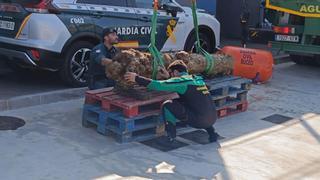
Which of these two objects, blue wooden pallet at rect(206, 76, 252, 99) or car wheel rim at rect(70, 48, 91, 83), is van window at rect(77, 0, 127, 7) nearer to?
car wheel rim at rect(70, 48, 91, 83)

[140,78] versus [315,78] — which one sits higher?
[140,78]

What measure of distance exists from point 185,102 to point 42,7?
9.46ft

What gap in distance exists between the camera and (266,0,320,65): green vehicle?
10.7 meters

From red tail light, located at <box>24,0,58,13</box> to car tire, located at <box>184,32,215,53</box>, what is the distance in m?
2.96

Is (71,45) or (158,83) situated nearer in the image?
(158,83)

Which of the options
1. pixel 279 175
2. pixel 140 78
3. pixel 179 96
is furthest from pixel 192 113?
pixel 279 175

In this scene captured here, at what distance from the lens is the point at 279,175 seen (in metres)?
5.09

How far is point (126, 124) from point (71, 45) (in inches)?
102

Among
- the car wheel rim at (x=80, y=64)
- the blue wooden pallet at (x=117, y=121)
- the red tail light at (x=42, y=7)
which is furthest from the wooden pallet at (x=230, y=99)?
the red tail light at (x=42, y=7)

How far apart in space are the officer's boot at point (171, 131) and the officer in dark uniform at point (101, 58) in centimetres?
120

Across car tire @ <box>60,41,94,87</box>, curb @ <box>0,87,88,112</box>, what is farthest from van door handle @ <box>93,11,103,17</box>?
curb @ <box>0,87,88,112</box>

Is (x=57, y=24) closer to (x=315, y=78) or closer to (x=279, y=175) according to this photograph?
(x=279, y=175)

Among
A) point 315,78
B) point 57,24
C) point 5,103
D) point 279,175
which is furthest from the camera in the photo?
point 315,78

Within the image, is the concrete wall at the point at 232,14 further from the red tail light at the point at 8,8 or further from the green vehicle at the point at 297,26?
the red tail light at the point at 8,8
